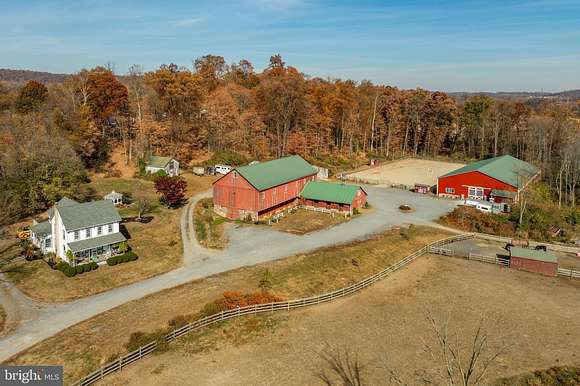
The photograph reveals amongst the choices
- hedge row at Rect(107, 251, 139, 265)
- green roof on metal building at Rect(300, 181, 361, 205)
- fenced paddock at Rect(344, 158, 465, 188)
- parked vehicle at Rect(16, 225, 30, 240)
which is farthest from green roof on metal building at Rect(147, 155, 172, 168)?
hedge row at Rect(107, 251, 139, 265)

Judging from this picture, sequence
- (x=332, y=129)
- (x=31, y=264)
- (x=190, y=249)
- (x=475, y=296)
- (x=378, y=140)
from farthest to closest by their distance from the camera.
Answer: (x=378, y=140) → (x=332, y=129) → (x=190, y=249) → (x=31, y=264) → (x=475, y=296)

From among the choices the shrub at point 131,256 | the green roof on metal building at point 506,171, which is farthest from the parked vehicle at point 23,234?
the green roof on metal building at point 506,171

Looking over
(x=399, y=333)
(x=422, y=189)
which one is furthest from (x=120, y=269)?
(x=422, y=189)

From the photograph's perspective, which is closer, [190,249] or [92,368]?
[92,368]

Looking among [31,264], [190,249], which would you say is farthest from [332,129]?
[31,264]

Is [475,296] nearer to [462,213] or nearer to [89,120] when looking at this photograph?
[462,213]

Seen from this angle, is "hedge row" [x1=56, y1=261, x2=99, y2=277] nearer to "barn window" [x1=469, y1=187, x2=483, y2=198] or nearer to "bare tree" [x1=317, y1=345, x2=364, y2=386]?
"bare tree" [x1=317, y1=345, x2=364, y2=386]
